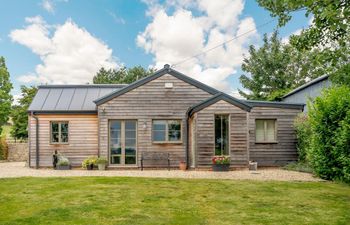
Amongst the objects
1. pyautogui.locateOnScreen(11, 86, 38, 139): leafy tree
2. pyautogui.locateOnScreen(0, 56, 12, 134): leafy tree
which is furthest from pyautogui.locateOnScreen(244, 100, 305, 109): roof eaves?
pyautogui.locateOnScreen(11, 86, 38, 139): leafy tree

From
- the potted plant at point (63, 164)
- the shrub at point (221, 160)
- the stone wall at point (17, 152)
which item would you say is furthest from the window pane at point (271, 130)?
the stone wall at point (17, 152)

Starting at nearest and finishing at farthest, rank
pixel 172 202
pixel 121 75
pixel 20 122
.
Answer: pixel 172 202 < pixel 20 122 < pixel 121 75

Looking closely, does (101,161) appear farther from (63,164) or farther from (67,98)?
(67,98)

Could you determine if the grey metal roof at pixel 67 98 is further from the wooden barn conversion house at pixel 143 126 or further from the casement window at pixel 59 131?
the casement window at pixel 59 131

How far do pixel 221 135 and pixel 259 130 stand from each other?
9.87 feet

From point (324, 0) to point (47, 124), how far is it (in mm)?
14166

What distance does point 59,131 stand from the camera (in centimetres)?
1560

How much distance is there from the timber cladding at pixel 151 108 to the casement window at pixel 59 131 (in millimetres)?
2042

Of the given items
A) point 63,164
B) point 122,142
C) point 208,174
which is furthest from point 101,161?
point 208,174

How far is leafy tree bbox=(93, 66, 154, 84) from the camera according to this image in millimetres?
43438

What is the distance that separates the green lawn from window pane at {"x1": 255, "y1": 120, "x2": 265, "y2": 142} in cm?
604

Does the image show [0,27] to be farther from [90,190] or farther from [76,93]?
[90,190]

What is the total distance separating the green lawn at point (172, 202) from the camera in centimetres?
572

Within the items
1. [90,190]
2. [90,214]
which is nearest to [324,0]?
[90,214]
